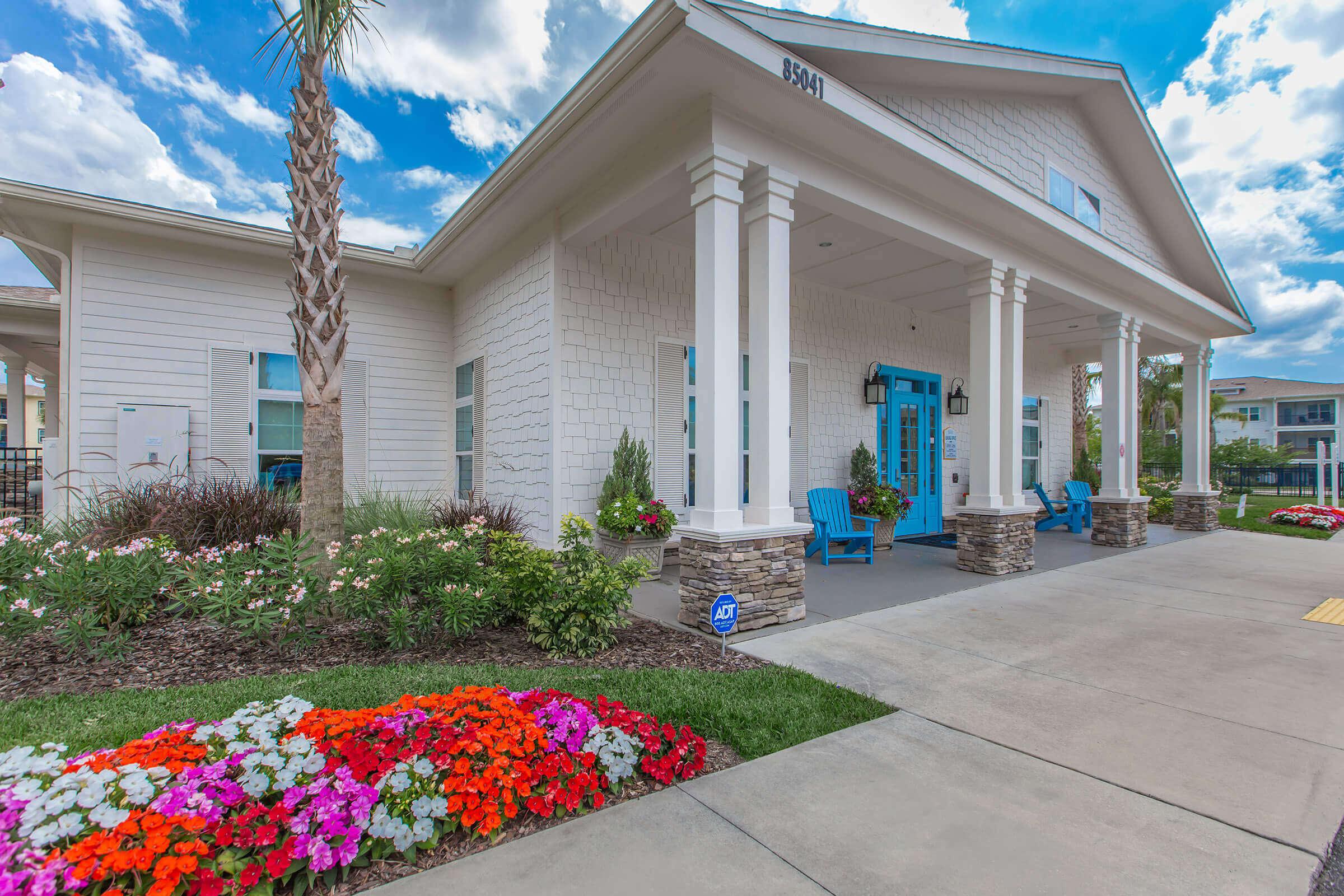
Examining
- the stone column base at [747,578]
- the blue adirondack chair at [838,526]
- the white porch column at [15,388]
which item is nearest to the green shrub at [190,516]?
the stone column base at [747,578]

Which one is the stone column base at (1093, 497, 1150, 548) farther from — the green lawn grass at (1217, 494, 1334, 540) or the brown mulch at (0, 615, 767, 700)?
the brown mulch at (0, 615, 767, 700)

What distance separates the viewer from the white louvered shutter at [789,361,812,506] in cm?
806

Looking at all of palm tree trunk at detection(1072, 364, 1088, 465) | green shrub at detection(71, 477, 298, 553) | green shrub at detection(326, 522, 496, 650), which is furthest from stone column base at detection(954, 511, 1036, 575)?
palm tree trunk at detection(1072, 364, 1088, 465)

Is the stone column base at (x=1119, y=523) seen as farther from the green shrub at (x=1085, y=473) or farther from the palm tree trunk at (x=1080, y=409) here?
the palm tree trunk at (x=1080, y=409)

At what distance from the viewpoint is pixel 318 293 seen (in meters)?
4.38

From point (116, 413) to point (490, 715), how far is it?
7028 mm

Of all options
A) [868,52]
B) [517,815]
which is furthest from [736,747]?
[868,52]

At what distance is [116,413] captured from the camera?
6.54 meters

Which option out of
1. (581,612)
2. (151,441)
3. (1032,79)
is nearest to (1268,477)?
(1032,79)

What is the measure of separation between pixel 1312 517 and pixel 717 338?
43.4ft

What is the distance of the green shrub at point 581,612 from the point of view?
12.1ft

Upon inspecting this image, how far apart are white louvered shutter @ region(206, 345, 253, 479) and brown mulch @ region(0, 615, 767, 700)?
11.4ft

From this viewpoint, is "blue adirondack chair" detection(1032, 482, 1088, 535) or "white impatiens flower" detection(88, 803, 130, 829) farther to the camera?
"blue adirondack chair" detection(1032, 482, 1088, 535)

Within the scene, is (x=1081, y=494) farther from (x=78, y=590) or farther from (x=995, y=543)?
(x=78, y=590)
